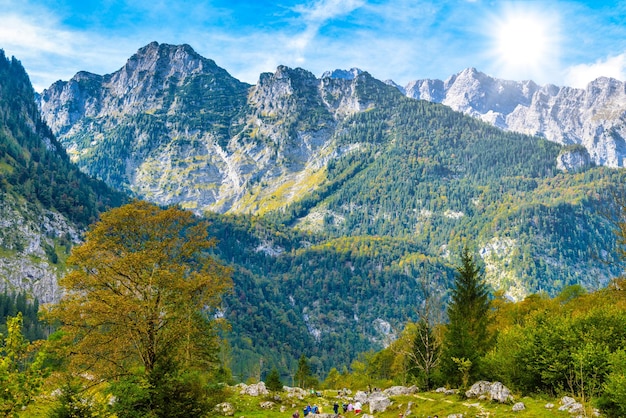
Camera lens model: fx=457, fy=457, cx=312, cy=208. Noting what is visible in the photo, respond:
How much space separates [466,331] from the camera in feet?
177

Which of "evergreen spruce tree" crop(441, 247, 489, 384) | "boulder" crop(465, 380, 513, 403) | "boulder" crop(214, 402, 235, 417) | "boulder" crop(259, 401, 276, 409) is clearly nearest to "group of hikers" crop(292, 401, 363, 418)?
"boulder" crop(259, 401, 276, 409)

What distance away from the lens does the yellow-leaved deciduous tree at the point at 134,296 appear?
37594 millimetres

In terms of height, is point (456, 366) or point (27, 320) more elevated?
point (456, 366)

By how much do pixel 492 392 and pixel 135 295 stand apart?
34.1m

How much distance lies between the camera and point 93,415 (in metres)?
21.6

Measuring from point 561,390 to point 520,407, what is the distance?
8.38 m

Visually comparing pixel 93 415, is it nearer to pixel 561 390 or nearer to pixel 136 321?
pixel 136 321

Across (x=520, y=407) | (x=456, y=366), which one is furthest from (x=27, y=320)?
(x=520, y=407)

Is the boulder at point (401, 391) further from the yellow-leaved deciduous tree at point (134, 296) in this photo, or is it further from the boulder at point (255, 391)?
the yellow-leaved deciduous tree at point (134, 296)

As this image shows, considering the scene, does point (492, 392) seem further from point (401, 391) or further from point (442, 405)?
point (401, 391)

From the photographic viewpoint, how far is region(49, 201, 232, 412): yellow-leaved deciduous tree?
123ft

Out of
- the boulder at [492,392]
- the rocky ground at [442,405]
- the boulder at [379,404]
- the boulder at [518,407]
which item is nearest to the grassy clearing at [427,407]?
the rocky ground at [442,405]

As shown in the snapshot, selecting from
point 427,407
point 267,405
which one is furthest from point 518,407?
point 267,405

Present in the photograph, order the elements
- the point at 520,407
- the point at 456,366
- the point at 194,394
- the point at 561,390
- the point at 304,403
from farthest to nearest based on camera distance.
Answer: the point at 304,403
the point at 456,366
the point at 561,390
the point at 520,407
the point at 194,394
